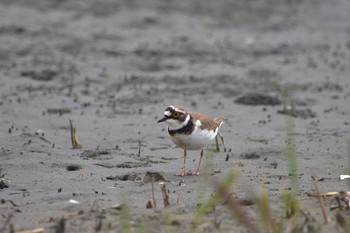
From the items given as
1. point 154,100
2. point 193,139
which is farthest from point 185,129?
point 154,100

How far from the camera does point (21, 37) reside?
15.0m

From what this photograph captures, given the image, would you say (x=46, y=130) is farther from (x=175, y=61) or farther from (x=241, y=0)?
(x=241, y=0)

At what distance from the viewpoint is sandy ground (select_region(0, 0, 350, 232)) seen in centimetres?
712

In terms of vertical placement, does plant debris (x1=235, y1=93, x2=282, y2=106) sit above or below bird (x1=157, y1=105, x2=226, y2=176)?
below

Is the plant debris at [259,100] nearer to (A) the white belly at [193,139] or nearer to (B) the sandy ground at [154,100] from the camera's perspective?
(B) the sandy ground at [154,100]

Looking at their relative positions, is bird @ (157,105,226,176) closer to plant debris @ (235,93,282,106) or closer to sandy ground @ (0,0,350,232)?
sandy ground @ (0,0,350,232)

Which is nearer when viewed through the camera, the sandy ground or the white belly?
the sandy ground

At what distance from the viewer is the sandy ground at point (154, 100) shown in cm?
712

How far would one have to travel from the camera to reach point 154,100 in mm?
12289

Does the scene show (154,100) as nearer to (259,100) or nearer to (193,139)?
(259,100)

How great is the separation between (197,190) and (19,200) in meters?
1.61

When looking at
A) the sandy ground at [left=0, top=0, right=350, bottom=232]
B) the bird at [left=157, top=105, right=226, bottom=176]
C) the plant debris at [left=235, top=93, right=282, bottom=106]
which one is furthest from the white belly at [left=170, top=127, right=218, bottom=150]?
the plant debris at [left=235, top=93, right=282, bottom=106]

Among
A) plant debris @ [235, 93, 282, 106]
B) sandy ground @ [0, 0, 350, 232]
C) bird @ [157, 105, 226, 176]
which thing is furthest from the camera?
plant debris @ [235, 93, 282, 106]

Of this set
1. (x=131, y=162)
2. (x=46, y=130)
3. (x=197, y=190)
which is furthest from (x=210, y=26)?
(x=197, y=190)
